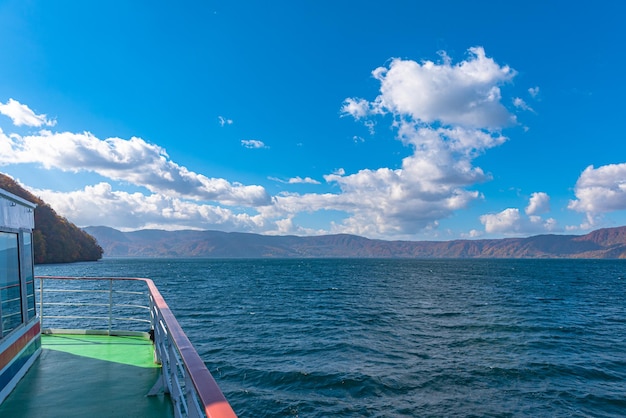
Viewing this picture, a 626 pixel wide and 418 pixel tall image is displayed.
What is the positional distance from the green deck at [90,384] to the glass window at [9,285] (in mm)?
1031

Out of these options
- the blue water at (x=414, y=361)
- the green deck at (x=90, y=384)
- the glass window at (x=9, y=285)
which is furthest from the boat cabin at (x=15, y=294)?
the blue water at (x=414, y=361)

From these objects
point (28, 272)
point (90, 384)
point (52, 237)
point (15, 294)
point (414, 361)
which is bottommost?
point (414, 361)

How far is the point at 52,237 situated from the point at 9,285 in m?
149

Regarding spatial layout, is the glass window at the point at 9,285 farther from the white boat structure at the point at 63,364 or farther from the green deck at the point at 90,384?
the green deck at the point at 90,384

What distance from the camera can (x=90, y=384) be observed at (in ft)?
19.3

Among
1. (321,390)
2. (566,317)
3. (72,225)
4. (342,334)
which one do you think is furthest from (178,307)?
(72,225)

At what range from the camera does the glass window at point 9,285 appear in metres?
5.69

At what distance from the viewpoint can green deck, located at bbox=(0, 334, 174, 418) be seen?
4.98m

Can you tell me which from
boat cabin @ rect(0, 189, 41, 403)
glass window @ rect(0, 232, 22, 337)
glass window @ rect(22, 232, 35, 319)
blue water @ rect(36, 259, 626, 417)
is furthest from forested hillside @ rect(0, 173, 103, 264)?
glass window @ rect(0, 232, 22, 337)

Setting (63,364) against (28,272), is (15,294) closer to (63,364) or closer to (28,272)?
(28,272)

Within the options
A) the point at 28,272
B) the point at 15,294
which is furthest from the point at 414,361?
the point at 15,294

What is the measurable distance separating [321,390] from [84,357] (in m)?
7.77

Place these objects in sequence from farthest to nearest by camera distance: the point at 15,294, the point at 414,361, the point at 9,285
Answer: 1. the point at 414,361
2. the point at 15,294
3. the point at 9,285

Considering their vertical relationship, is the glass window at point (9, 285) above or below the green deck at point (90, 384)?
above
